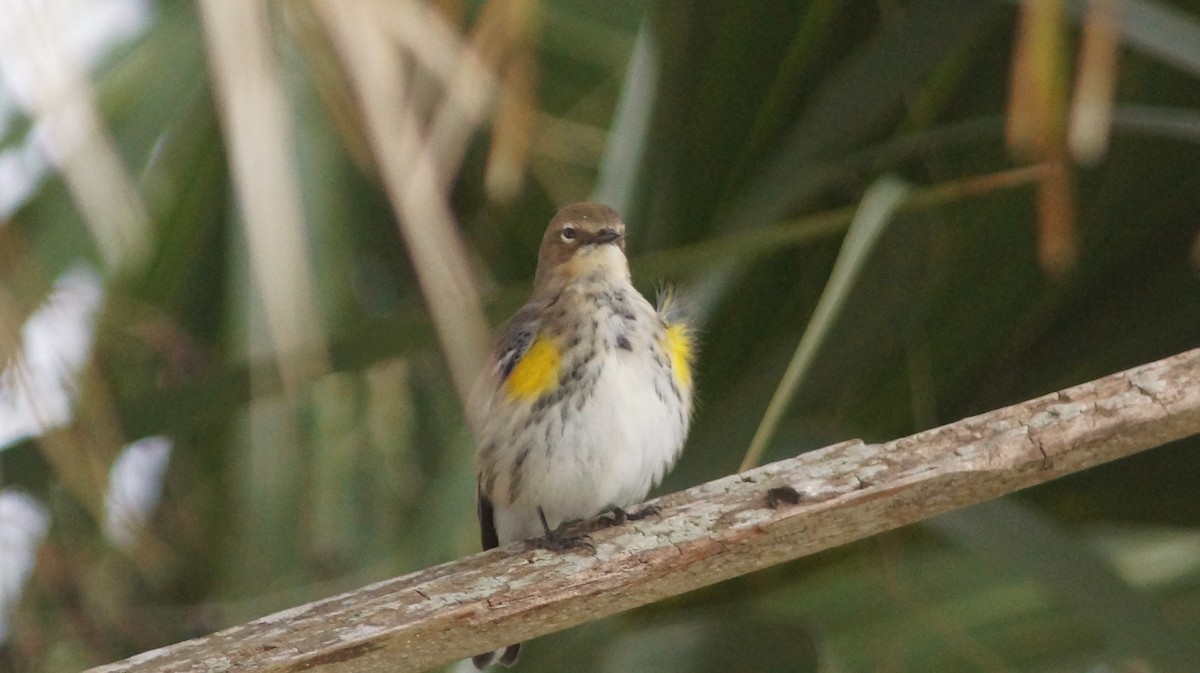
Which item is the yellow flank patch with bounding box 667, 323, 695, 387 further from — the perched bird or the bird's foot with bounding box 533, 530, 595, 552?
the bird's foot with bounding box 533, 530, 595, 552

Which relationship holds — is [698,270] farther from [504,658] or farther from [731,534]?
[504,658]

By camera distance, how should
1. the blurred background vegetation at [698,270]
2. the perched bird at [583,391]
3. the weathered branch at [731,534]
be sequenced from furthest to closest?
the perched bird at [583,391] → the blurred background vegetation at [698,270] → the weathered branch at [731,534]

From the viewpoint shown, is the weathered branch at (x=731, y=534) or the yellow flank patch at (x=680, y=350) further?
the yellow flank patch at (x=680, y=350)

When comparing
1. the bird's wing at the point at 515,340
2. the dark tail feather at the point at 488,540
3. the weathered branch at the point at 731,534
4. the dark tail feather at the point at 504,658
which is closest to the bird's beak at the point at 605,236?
the bird's wing at the point at 515,340

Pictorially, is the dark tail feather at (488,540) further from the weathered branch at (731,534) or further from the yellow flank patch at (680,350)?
the weathered branch at (731,534)

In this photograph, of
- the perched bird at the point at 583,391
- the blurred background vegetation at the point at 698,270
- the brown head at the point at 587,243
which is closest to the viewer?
the blurred background vegetation at the point at 698,270

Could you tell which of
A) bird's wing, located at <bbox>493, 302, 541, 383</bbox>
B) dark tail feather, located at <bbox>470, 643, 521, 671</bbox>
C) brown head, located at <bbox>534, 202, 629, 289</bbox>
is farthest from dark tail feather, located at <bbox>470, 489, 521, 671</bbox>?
brown head, located at <bbox>534, 202, 629, 289</bbox>

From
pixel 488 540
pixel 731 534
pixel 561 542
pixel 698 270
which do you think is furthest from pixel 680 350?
pixel 731 534
